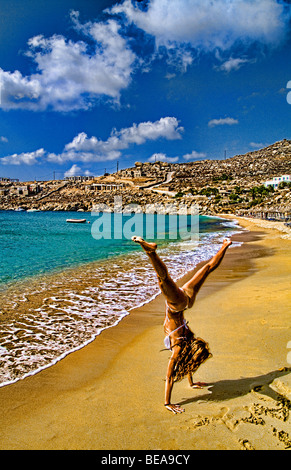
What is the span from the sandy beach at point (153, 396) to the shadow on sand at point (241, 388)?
0.04 ft

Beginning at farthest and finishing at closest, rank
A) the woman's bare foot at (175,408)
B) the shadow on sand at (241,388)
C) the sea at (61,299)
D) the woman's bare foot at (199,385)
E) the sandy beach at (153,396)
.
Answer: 1. the sea at (61,299)
2. the woman's bare foot at (199,385)
3. the shadow on sand at (241,388)
4. the woman's bare foot at (175,408)
5. the sandy beach at (153,396)

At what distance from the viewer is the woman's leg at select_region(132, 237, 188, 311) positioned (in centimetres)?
257

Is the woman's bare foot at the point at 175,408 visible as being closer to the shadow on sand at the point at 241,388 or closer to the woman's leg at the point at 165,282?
the shadow on sand at the point at 241,388

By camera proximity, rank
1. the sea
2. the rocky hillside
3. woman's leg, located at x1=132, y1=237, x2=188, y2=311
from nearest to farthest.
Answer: woman's leg, located at x1=132, y1=237, x2=188, y2=311, the sea, the rocky hillside

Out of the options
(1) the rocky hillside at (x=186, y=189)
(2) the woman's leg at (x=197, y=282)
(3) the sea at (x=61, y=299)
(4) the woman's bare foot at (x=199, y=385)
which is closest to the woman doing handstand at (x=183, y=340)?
(2) the woman's leg at (x=197, y=282)

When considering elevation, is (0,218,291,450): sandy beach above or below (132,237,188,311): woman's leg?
below

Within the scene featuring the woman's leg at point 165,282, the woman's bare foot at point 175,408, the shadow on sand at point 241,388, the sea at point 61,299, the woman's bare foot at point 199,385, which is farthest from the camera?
the sea at point 61,299

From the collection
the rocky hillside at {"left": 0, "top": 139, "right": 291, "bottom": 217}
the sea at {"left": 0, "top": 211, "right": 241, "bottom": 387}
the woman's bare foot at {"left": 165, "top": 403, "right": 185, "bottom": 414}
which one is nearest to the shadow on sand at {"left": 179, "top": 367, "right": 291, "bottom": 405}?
the woman's bare foot at {"left": 165, "top": 403, "right": 185, "bottom": 414}

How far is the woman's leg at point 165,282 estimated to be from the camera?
257 cm

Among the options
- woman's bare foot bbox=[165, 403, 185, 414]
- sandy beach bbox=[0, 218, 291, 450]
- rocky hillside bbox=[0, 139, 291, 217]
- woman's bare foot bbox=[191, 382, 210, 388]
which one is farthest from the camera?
rocky hillside bbox=[0, 139, 291, 217]

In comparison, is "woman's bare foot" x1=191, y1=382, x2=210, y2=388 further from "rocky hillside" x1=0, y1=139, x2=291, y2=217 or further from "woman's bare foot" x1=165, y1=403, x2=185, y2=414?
"rocky hillside" x1=0, y1=139, x2=291, y2=217

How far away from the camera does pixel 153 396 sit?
3.53 meters

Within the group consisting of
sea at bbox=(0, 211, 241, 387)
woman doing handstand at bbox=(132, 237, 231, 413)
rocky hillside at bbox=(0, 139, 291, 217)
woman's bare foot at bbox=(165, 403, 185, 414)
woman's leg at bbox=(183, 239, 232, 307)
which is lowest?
sea at bbox=(0, 211, 241, 387)

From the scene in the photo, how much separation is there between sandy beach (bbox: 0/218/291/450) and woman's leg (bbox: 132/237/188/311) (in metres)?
1.19
